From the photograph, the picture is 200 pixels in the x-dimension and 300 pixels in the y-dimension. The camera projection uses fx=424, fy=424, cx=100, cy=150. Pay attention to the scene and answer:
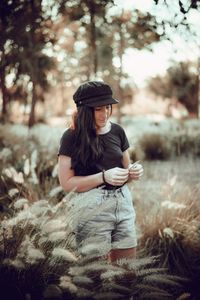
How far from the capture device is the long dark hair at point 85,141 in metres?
2.77

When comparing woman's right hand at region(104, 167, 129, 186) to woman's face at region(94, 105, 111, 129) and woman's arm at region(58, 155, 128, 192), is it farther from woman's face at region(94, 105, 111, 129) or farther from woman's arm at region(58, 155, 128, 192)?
woman's face at region(94, 105, 111, 129)

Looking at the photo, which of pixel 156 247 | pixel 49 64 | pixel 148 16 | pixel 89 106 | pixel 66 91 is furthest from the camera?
pixel 66 91

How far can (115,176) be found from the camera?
267 cm

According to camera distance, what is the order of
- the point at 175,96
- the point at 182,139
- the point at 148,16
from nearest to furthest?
1. the point at 148,16
2. the point at 182,139
3. the point at 175,96

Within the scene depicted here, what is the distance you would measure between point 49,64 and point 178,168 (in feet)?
48.1

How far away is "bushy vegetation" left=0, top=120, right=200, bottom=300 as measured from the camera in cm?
224

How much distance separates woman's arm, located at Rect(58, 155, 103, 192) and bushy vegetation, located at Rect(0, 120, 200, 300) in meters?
0.11

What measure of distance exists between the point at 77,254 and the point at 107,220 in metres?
0.30

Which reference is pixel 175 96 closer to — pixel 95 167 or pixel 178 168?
pixel 178 168

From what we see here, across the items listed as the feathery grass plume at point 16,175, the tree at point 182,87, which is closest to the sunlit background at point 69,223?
the feathery grass plume at point 16,175

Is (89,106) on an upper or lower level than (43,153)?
upper

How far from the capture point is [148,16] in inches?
139

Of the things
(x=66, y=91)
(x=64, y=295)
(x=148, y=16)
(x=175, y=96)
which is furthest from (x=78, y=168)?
(x=66, y=91)

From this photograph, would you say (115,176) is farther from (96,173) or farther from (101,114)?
(101,114)
